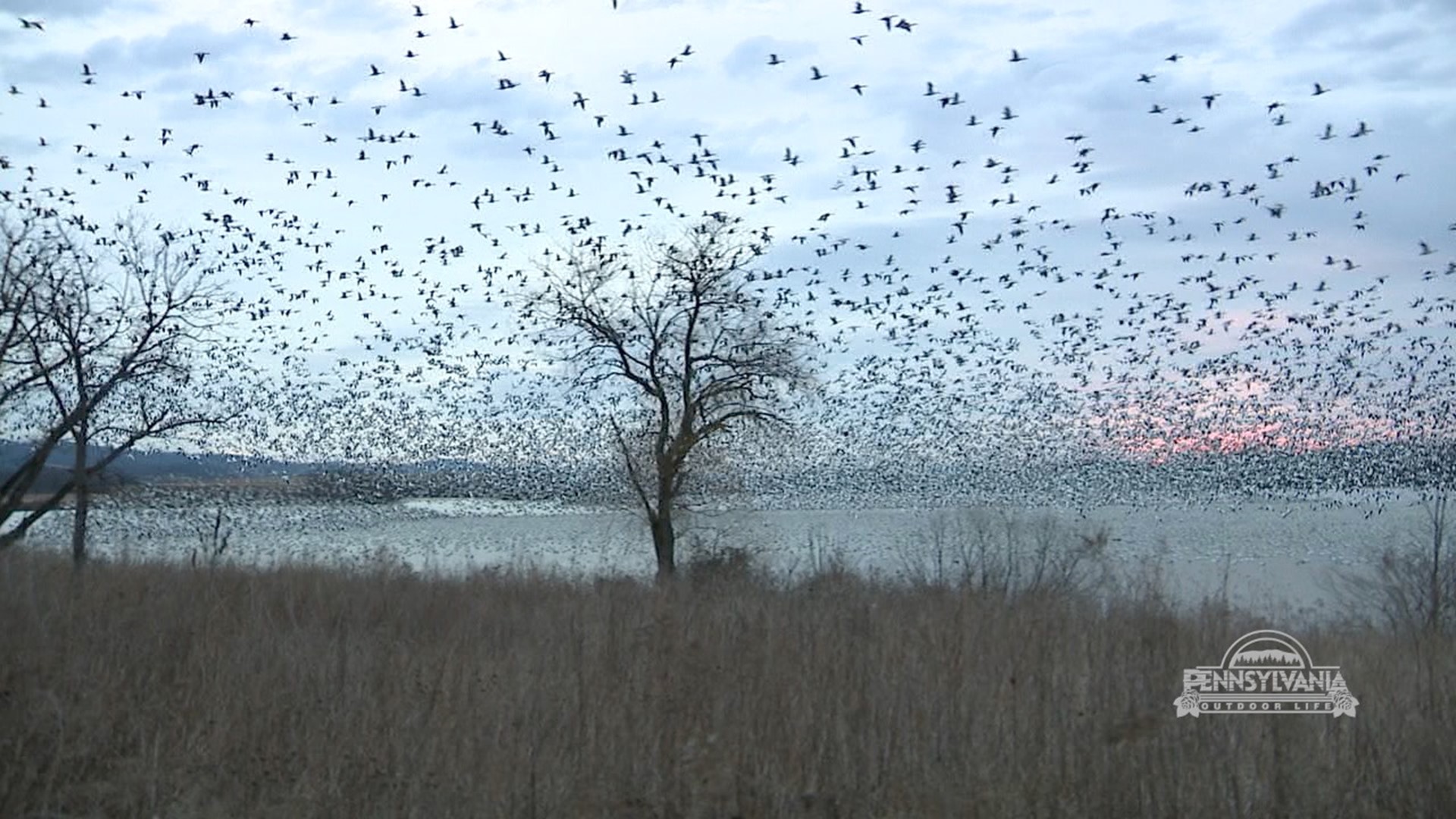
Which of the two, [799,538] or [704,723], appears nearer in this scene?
[704,723]

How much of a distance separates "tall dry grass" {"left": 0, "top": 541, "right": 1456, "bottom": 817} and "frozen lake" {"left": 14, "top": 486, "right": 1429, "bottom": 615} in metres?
2.52

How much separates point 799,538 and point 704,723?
1691 inches

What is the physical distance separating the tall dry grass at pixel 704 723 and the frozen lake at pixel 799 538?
2.52m

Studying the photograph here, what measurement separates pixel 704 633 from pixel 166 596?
6.64 meters

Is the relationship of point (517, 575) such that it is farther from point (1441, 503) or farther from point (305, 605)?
point (1441, 503)

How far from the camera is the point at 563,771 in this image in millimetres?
7133

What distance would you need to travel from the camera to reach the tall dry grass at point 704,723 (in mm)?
6730

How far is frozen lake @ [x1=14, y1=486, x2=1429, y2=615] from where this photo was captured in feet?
79.2

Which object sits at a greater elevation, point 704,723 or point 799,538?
point 704,723

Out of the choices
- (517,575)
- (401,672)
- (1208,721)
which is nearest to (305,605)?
(517,575)

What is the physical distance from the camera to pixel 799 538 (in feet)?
167

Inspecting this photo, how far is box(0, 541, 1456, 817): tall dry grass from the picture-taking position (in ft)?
22.1

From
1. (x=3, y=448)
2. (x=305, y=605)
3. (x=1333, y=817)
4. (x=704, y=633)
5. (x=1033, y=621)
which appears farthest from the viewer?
(x=3, y=448)

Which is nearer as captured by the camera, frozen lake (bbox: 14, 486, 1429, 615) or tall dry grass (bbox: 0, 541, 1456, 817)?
tall dry grass (bbox: 0, 541, 1456, 817)
